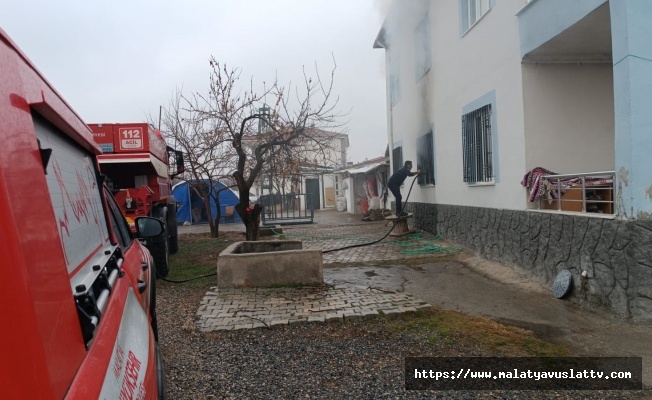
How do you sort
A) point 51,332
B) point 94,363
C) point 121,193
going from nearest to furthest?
point 51,332 < point 94,363 < point 121,193

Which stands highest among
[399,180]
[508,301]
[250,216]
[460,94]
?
[460,94]

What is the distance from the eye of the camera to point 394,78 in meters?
15.0

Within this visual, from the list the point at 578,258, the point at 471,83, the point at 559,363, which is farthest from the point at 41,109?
the point at 471,83

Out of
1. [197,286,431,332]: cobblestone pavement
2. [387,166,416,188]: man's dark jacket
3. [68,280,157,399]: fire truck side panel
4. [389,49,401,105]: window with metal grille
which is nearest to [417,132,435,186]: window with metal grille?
[387,166,416,188]: man's dark jacket

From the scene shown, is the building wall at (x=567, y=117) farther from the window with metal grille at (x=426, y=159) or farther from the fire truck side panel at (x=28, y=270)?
the fire truck side panel at (x=28, y=270)

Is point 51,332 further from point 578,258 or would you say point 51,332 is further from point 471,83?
point 471,83

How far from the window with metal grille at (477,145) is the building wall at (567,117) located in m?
1.25

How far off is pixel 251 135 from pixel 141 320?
10.1m

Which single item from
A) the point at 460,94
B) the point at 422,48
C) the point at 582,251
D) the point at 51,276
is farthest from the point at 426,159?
the point at 51,276

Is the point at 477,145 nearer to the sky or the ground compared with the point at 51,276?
nearer to the sky

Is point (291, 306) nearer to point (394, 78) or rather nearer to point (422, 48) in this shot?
point (422, 48)

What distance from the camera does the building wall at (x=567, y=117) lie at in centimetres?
661

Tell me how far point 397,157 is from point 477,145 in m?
6.75

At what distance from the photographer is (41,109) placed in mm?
1299
